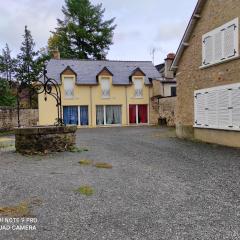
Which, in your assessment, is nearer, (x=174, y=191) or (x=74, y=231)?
(x=74, y=231)

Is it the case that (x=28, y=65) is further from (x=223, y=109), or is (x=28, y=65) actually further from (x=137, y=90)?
(x=223, y=109)

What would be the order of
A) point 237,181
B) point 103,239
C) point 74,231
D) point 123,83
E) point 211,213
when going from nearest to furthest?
point 103,239 → point 74,231 → point 211,213 → point 237,181 → point 123,83

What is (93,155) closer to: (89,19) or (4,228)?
(4,228)

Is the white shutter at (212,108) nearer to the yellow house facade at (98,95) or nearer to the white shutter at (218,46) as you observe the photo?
the white shutter at (218,46)

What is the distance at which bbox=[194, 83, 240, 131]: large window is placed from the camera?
42.0ft

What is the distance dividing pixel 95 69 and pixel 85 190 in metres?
28.2

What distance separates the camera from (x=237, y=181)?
7191 millimetres

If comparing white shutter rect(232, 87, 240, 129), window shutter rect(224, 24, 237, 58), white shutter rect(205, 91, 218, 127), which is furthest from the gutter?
white shutter rect(232, 87, 240, 129)

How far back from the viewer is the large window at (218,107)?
42.0 feet

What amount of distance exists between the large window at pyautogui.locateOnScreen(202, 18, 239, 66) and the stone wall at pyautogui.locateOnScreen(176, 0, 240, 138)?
10.0 inches

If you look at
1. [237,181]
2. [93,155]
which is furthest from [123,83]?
[237,181]

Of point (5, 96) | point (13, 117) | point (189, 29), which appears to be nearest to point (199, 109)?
point (189, 29)

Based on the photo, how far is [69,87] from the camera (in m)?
31.3

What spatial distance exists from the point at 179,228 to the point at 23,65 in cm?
4158
